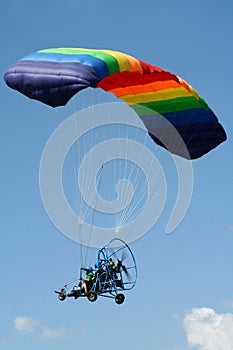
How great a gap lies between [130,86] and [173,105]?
4.87 feet

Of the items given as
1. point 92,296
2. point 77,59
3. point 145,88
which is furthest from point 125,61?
point 92,296

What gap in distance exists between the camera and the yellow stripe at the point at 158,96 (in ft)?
85.7

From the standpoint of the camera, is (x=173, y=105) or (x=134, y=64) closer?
(x=134, y=64)

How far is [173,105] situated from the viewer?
87.2 ft

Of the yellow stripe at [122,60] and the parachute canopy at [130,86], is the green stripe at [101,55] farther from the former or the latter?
the yellow stripe at [122,60]

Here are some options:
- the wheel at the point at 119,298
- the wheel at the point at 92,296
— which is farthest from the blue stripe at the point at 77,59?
the wheel at the point at 119,298

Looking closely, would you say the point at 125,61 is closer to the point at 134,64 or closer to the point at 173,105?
the point at 134,64

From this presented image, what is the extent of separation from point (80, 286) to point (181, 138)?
226 inches

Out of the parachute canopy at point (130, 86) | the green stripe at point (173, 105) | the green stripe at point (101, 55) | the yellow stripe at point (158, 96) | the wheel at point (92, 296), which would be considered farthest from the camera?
the green stripe at point (173, 105)

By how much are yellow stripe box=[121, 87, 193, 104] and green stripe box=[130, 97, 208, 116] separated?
144 mm

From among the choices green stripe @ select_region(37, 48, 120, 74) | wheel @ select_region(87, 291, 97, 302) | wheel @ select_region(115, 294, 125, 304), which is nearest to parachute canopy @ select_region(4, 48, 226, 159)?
green stripe @ select_region(37, 48, 120, 74)

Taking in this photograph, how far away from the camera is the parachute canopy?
22.6m

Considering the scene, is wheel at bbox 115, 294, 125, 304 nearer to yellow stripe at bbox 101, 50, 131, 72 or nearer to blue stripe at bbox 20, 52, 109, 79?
blue stripe at bbox 20, 52, 109, 79

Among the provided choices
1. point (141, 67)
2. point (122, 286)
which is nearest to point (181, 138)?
point (141, 67)
